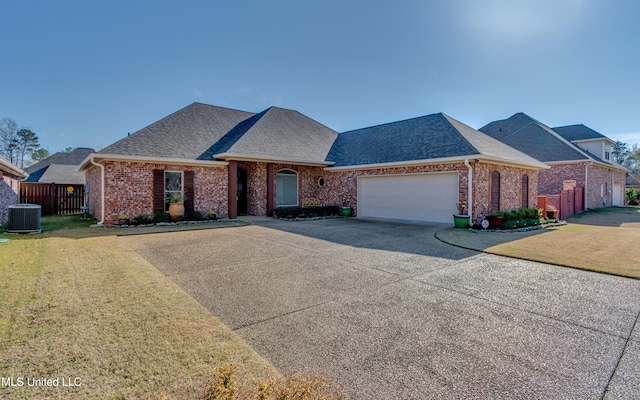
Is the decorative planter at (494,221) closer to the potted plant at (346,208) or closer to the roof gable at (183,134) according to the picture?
the potted plant at (346,208)

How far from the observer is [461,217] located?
11992 millimetres

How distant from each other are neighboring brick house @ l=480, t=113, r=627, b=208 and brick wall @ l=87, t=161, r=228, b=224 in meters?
22.4

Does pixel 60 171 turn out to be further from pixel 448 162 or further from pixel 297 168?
pixel 448 162

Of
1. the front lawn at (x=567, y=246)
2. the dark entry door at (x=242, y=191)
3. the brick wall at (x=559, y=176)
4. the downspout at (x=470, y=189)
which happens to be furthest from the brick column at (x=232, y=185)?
the brick wall at (x=559, y=176)

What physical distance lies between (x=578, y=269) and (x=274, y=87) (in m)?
17.6

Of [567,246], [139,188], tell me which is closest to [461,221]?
[567,246]

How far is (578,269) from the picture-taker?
6324 millimetres

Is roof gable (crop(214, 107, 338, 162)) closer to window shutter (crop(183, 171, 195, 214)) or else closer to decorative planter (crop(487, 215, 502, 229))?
window shutter (crop(183, 171, 195, 214))

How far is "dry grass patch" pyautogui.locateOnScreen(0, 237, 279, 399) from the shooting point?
2.44 metres

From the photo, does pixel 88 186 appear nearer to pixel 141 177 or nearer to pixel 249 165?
pixel 141 177

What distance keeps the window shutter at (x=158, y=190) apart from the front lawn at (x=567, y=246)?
37.0 feet

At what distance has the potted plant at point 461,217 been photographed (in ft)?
39.3

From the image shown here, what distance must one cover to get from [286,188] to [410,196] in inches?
267

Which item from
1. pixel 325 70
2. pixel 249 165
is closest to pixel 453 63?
pixel 325 70
